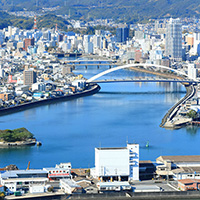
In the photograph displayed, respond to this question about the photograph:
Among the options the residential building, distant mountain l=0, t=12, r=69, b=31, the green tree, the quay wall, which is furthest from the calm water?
distant mountain l=0, t=12, r=69, b=31

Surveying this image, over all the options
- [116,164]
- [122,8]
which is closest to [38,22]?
[122,8]

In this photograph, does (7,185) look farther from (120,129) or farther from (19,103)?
(19,103)

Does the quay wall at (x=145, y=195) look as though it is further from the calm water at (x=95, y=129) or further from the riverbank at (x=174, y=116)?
the riverbank at (x=174, y=116)

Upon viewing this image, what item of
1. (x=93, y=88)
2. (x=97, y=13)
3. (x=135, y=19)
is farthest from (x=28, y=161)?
(x=97, y=13)

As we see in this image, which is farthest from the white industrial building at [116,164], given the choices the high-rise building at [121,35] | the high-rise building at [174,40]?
the high-rise building at [121,35]

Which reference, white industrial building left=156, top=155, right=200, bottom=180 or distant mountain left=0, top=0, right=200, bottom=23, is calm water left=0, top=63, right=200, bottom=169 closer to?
white industrial building left=156, top=155, right=200, bottom=180

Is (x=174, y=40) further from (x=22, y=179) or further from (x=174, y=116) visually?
(x=22, y=179)
